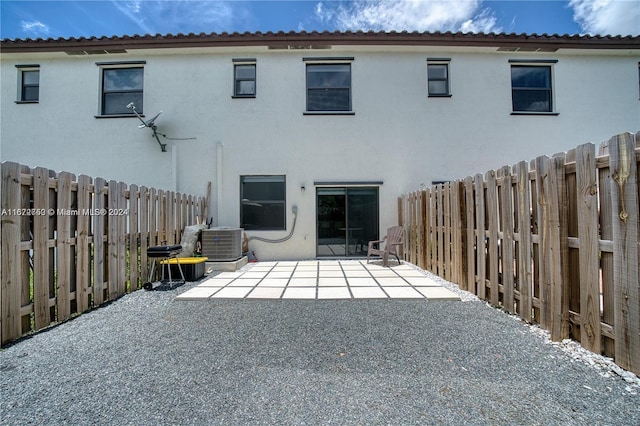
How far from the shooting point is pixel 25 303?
2697 mm

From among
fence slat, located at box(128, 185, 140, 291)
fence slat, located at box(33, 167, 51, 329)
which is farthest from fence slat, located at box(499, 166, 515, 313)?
fence slat, located at box(128, 185, 140, 291)

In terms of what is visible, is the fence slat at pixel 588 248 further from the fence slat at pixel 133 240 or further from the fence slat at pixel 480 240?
the fence slat at pixel 133 240

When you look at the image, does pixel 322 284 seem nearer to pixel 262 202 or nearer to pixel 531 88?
pixel 262 202

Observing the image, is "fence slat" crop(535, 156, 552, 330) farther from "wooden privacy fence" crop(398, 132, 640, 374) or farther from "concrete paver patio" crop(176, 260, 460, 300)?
"concrete paver patio" crop(176, 260, 460, 300)

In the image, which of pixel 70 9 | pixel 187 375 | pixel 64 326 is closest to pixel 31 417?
pixel 187 375

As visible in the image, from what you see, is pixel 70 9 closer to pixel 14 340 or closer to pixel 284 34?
pixel 284 34

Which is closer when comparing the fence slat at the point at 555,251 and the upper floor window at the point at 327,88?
the fence slat at the point at 555,251

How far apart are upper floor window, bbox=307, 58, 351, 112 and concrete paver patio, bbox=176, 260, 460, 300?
454cm

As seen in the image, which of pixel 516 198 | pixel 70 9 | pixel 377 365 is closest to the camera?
pixel 377 365

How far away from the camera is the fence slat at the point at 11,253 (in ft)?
8.24

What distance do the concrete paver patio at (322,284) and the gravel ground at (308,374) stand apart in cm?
81

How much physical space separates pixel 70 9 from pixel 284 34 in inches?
214

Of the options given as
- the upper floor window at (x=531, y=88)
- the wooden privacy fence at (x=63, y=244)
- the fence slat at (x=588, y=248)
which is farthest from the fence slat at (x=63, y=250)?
the upper floor window at (x=531, y=88)

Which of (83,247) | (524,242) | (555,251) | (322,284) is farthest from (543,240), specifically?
(83,247)
